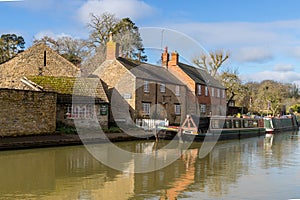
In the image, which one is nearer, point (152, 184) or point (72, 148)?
point (152, 184)

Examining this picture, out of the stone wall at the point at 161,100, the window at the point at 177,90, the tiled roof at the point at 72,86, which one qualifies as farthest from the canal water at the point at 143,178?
the window at the point at 177,90

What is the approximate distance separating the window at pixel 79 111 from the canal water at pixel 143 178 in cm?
481

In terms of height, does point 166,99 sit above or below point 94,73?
below

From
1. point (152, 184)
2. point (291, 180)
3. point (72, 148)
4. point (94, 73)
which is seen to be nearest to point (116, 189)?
point (152, 184)

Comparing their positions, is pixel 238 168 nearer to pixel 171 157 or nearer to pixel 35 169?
pixel 171 157

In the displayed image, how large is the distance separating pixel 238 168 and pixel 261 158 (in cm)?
326

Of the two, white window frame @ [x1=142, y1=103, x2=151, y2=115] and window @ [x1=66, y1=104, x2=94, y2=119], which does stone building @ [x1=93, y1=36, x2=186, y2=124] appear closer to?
white window frame @ [x1=142, y1=103, x2=151, y2=115]

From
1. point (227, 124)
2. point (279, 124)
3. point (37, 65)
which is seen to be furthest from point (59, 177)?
point (279, 124)

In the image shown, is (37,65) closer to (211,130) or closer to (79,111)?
(79,111)

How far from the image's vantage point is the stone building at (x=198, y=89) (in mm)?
30406

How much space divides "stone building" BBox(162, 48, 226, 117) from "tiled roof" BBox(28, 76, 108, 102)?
35.9ft

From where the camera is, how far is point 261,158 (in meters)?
15.0

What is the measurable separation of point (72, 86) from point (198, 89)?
13.4 meters

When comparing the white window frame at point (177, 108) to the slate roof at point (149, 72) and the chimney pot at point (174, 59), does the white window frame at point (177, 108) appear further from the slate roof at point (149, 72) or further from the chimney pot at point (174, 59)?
the chimney pot at point (174, 59)
